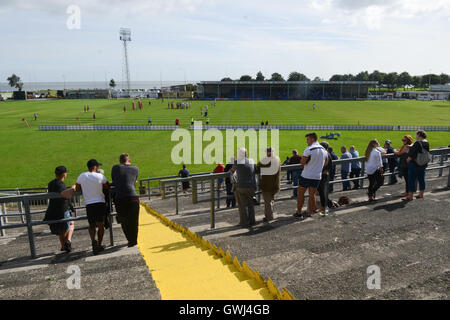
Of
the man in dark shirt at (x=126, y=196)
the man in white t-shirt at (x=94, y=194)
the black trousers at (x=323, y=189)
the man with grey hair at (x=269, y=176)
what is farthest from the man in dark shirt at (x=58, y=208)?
the black trousers at (x=323, y=189)

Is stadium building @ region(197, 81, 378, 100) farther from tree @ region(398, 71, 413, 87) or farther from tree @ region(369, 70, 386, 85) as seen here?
tree @ region(369, 70, 386, 85)

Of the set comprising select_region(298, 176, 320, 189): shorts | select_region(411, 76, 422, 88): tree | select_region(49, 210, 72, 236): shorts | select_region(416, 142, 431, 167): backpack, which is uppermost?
select_region(411, 76, 422, 88): tree

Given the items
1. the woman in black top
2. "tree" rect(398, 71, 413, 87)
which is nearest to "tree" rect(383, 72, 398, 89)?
"tree" rect(398, 71, 413, 87)

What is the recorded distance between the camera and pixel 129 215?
5.11 metres

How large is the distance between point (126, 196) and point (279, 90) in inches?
4142

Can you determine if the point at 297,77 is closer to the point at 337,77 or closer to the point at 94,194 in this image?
the point at 337,77

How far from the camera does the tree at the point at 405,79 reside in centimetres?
16950

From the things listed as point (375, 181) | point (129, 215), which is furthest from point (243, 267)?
point (375, 181)

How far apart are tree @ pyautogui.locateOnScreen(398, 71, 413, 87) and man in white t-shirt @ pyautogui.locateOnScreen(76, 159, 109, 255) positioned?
7721 inches

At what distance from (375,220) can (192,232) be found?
343 cm

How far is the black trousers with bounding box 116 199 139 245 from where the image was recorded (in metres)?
5.08

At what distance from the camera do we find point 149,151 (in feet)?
86.6
